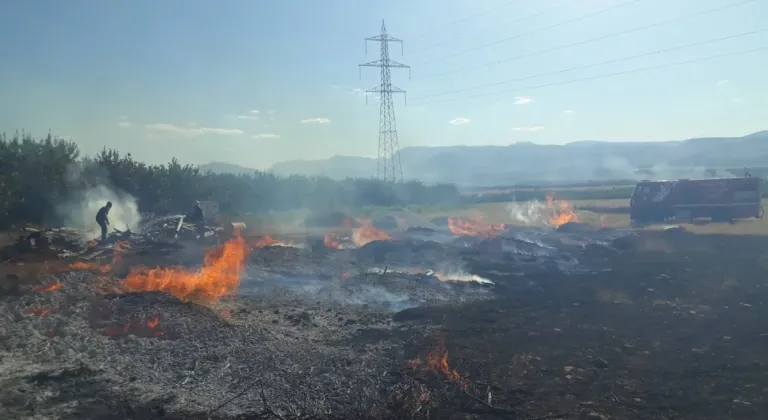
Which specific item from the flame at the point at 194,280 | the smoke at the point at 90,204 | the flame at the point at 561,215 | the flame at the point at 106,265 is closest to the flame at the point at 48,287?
the flame at the point at 194,280

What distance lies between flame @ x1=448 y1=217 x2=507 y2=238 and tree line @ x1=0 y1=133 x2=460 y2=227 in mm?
17008

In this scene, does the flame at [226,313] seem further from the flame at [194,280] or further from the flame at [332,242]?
the flame at [332,242]

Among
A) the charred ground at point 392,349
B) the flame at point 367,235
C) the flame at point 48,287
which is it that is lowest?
the charred ground at point 392,349

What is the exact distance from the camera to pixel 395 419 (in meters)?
8.75

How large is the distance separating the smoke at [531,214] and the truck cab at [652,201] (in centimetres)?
636

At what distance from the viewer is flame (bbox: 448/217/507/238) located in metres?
35.0

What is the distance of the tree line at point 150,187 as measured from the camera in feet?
104

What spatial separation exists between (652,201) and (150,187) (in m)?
34.9

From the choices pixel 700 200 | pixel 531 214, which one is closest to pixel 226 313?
pixel 700 200

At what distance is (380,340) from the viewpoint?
13.4 meters

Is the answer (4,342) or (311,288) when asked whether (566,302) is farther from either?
(4,342)

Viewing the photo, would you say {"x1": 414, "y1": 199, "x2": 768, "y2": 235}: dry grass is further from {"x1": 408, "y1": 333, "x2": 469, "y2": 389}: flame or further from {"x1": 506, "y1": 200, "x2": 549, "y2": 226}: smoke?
{"x1": 408, "y1": 333, "x2": 469, "y2": 389}: flame

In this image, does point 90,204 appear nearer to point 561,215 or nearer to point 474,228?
point 474,228

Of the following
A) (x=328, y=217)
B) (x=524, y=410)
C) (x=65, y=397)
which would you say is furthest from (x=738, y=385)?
(x=328, y=217)
